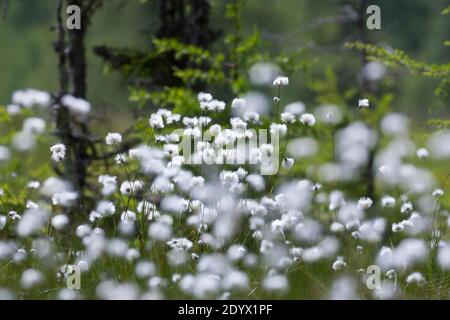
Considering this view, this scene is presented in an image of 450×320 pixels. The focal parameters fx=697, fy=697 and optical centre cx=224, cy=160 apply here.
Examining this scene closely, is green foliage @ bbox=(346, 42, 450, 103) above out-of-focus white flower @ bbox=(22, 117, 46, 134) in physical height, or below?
above

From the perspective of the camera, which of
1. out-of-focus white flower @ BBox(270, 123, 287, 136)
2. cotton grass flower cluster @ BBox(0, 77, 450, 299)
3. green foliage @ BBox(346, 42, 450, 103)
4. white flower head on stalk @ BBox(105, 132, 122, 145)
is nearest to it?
cotton grass flower cluster @ BBox(0, 77, 450, 299)

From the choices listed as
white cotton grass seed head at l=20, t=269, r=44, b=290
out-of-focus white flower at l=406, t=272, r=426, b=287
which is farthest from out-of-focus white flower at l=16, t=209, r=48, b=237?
out-of-focus white flower at l=406, t=272, r=426, b=287

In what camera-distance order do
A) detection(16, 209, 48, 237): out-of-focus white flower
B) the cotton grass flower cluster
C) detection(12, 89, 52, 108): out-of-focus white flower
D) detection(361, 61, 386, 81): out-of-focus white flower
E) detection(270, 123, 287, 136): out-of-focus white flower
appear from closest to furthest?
1. the cotton grass flower cluster
2. detection(16, 209, 48, 237): out-of-focus white flower
3. detection(270, 123, 287, 136): out-of-focus white flower
4. detection(12, 89, 52, 108): out-of-focus white flower
5. detection(361, 61, 386, 81): out-of-focus white flower

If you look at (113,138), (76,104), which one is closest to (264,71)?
(76,104)

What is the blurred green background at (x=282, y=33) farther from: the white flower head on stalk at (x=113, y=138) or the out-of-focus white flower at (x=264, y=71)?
the white flower head on stalk at (x=113, y=138)

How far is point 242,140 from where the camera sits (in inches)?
245

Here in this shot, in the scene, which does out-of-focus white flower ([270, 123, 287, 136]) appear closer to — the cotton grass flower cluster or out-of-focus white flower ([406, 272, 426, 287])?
the cotton grass flower cluster

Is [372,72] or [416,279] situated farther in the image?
[372,72]

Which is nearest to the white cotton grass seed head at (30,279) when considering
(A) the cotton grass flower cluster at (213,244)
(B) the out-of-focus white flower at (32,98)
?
(A) the cotton grass flower cluster at (213,244)

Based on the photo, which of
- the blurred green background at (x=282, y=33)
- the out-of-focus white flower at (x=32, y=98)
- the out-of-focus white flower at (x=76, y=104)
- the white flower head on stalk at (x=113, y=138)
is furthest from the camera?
the blurred green background at (x=282, y=33)

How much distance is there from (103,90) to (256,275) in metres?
40.0

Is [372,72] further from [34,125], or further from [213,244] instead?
[213,244]

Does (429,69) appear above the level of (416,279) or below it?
above
